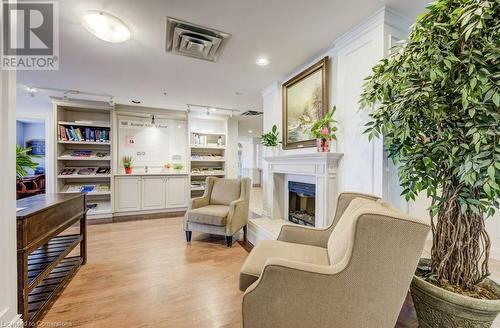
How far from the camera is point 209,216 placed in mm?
2795

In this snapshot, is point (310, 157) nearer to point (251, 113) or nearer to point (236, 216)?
point (236, 216)

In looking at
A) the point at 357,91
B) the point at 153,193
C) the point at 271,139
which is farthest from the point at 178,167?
the point at 357,91

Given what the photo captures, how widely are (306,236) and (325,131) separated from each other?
1.11m

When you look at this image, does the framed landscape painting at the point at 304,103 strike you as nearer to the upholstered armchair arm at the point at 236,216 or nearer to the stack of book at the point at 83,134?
the upholstered armchair arm at the point at 236,216

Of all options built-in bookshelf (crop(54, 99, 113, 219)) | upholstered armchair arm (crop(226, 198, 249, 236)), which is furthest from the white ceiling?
upholstered armchair arm (crop(226, 198, 249, 236))

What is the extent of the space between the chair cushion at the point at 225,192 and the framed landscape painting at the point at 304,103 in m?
0.99

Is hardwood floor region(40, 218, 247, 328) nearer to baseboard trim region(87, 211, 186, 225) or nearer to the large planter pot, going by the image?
baseboard trim region(87, 211, 186, 225)

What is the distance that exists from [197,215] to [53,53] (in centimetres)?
250

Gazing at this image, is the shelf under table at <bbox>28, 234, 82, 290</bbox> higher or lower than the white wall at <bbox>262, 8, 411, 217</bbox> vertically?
lower

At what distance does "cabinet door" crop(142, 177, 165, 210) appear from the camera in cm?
442

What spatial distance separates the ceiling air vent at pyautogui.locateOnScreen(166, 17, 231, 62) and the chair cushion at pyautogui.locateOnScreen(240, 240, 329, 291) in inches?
77.9

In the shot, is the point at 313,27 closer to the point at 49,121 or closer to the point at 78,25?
the point at 78,25

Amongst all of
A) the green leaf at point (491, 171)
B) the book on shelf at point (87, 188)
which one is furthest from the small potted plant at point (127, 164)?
the green leaf at point (491, 171)

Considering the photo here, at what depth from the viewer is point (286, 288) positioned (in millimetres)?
1016
